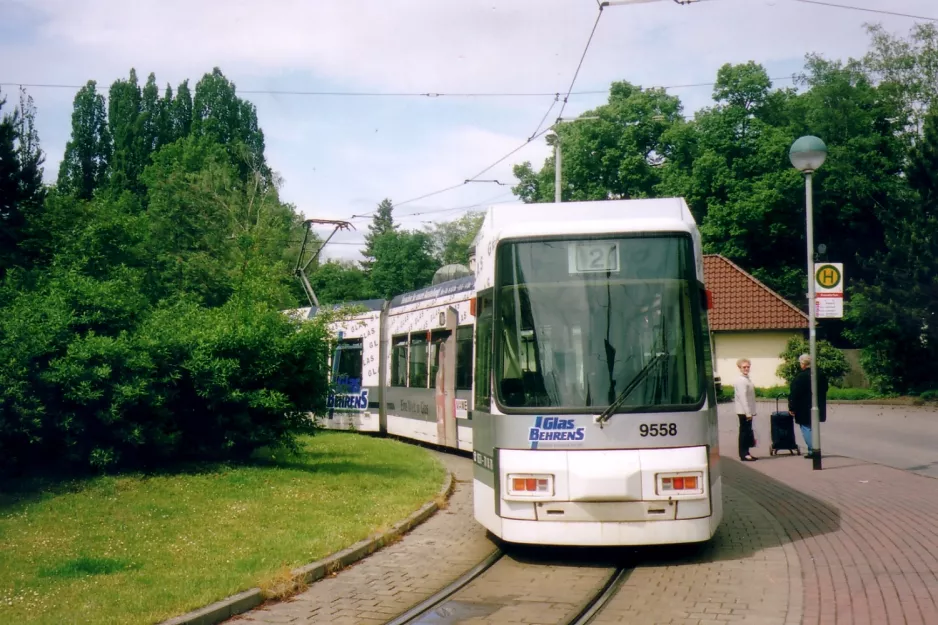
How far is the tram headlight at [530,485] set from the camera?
350 inches

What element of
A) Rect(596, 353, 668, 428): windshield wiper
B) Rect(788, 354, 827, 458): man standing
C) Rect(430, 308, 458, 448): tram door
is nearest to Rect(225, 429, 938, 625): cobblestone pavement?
Rect(596, 353, 668, 428): windshield wiper

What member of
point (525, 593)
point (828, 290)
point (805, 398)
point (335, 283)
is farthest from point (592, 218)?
point (335, 283)

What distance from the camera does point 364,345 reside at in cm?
2477

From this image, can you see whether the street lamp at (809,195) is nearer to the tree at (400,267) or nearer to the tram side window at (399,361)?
the tram side window at (399,361)

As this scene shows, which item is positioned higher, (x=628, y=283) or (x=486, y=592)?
A: (x=628, y=283)

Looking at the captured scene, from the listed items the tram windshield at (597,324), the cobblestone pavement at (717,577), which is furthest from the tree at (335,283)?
the tram windshield at (597,324)

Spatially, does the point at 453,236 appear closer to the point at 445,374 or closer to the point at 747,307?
the point at 747,307

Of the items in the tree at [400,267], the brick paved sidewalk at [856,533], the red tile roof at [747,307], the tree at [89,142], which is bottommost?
the brick paved sidewalk at [856,533]

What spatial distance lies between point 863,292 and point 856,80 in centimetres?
1762

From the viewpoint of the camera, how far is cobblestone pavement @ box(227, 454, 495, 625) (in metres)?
7.41

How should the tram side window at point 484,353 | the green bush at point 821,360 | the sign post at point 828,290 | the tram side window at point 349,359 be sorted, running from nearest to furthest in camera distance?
1. the tram side window at point 484,353
2. the sign post at point 828,290
3. the tram side window at point 349,359
4. the green bush at point 821,360

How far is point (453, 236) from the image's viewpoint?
105250 mm

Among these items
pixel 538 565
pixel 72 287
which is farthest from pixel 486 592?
pixel 72 287

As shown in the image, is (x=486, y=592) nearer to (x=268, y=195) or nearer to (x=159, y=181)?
(x=159, y=181)
